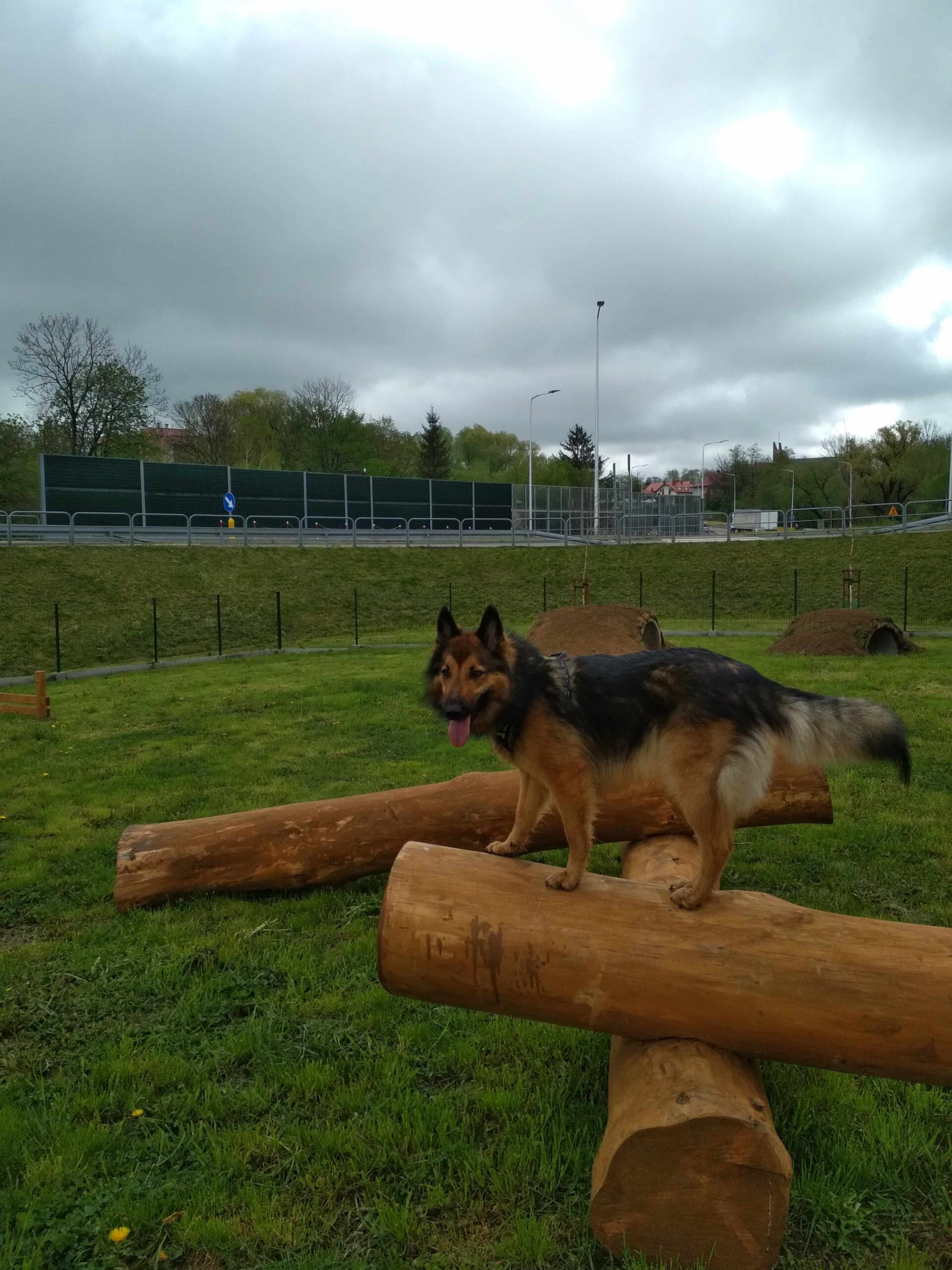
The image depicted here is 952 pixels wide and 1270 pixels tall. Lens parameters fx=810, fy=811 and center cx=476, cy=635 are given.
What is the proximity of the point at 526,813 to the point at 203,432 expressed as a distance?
75592 mm

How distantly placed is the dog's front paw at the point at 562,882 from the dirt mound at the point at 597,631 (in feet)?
41.7

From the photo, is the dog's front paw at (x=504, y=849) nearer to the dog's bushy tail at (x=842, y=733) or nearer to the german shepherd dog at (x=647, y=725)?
the german shepherd dog at (x=647, y=725)

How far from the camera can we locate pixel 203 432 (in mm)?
73625

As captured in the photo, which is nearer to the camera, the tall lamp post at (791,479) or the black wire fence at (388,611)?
the black wire fence at (388,611)

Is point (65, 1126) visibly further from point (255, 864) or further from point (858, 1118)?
point (858, 1118)

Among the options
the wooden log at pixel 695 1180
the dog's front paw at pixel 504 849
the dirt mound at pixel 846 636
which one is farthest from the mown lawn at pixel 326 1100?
the dirt mound at pixel 846 636

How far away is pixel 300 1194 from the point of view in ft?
11.4

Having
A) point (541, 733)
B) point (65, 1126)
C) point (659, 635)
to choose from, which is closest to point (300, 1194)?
point (65, 1126)

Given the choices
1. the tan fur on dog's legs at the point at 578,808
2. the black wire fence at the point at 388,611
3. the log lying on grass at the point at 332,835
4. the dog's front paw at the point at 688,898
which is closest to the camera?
the dog's front paw at the point at 688,898

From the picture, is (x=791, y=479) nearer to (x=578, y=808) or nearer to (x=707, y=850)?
(x=578, y=808)

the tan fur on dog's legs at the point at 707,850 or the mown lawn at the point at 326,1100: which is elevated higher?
the tan fur on dog's legs at the point at 707,850

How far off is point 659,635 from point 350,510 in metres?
37.1

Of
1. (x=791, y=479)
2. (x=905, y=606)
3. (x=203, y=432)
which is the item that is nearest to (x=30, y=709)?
(x=905, y=606)

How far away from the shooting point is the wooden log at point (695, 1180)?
2.98 m
